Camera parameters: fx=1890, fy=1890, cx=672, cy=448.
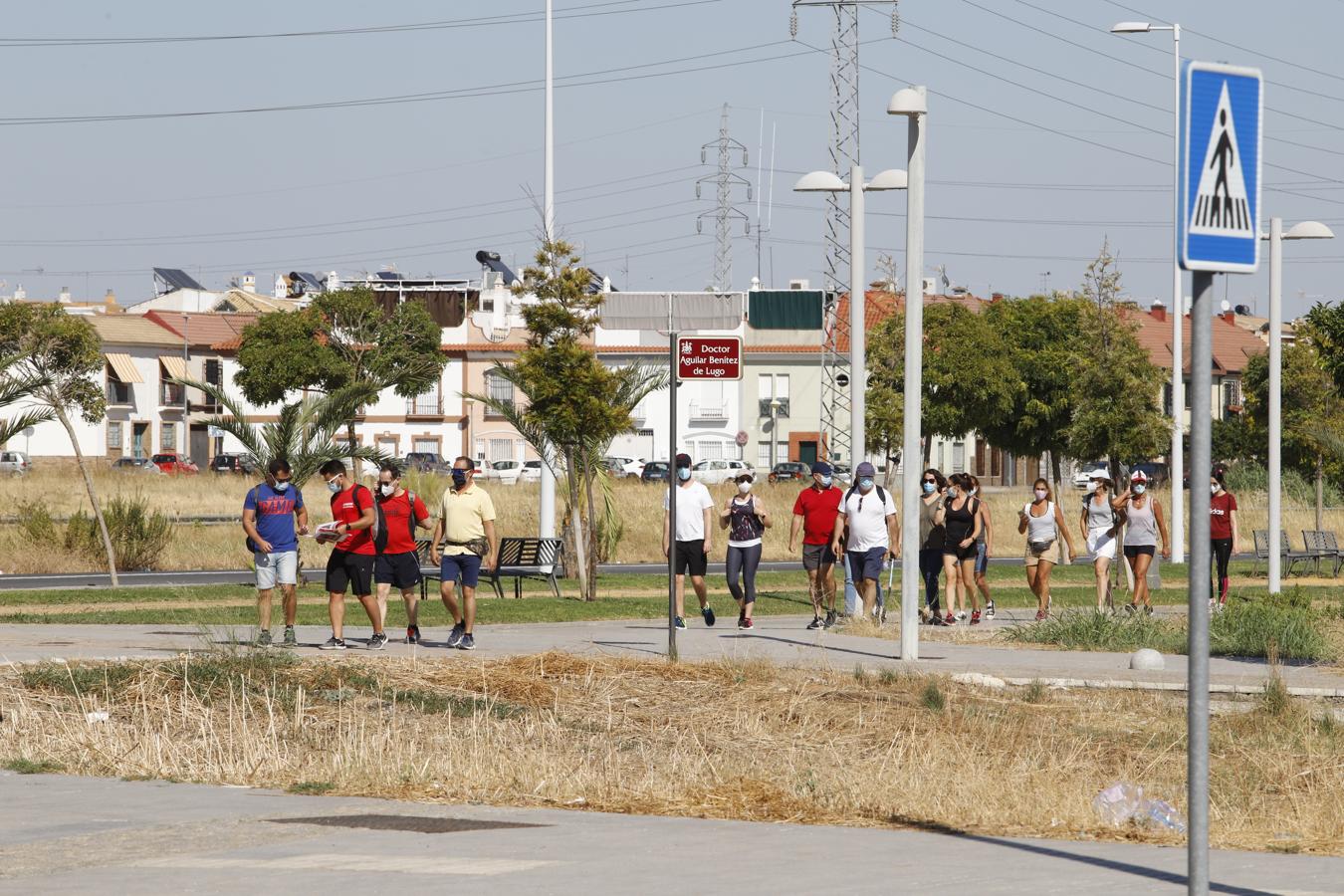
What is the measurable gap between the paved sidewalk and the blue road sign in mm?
2512

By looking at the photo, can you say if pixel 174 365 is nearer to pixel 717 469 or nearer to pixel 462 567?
pixel 717 469

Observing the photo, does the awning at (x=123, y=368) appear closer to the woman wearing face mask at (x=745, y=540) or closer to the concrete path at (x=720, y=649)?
the concrete path at (x=720, y=649)

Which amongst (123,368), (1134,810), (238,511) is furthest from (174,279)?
(1134,810)

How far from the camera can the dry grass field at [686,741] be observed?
9.24 metres

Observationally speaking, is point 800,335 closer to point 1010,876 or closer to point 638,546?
point 638,546

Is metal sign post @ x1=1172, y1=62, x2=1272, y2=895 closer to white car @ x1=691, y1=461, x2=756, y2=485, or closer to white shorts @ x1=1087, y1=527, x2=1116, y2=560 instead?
white shorts @ x1=1087, y1=527, x2=1116, y2=560

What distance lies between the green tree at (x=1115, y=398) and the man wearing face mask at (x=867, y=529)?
19373mm

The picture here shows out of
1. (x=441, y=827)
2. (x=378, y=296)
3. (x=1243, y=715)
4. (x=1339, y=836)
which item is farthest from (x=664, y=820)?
(x=378, y=296)

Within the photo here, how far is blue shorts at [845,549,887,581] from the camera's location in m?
20.6

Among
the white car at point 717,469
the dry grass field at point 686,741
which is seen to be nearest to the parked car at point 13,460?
the white car at point 717,469

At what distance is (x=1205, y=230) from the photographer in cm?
536

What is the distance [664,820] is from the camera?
8664 millimetres

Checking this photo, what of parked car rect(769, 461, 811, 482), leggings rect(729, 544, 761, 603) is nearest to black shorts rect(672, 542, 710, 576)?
leggings rect(729, 544, 761, 603)

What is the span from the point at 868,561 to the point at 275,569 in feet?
21.7
